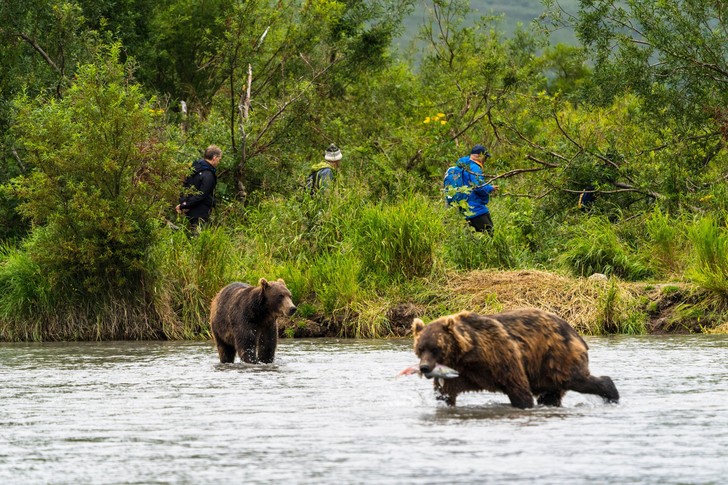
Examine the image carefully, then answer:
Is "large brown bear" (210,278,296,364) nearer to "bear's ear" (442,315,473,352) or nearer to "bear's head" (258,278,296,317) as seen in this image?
"bear's head" (258,278,296,317)

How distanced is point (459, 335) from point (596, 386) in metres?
1.13

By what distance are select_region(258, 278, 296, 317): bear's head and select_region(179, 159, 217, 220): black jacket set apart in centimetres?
612

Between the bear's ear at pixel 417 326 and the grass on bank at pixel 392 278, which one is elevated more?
the grass on bank at pixel 392 278

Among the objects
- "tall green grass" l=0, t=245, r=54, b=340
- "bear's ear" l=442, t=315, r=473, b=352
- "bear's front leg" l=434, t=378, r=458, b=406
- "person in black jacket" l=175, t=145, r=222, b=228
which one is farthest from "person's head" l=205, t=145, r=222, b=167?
"bear's ear" l=442, t=315, r=473, b=352

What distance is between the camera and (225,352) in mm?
13398

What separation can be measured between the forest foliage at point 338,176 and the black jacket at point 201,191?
35 centimetres

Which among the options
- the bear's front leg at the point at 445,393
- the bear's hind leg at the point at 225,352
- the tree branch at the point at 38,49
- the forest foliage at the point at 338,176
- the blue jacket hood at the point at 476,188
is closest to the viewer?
the bear's front leg at the point at 445,393

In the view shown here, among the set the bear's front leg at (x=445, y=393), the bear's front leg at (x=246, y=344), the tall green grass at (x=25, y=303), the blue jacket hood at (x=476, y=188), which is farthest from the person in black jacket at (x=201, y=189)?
the bear's front leg at (x=445, y=393)

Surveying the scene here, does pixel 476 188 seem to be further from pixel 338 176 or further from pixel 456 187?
pixel 338 176

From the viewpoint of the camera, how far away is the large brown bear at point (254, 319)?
1292 centimetres

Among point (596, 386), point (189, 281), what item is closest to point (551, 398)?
point (596, 386)

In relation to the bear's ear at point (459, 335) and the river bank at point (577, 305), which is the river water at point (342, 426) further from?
the river bank at point (577, 305)

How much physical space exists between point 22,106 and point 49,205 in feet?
5.39

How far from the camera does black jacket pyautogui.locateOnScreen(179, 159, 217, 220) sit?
18.9m
